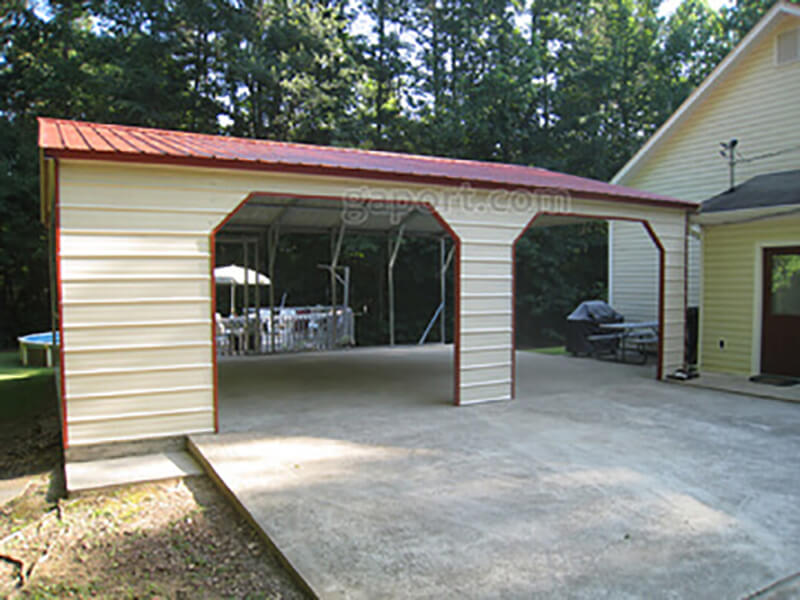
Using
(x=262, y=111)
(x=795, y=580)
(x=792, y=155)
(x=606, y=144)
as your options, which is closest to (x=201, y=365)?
(x=795, y=580)

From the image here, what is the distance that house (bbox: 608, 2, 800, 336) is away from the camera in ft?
29.3

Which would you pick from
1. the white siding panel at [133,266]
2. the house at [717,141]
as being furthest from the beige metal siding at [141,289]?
the house at [717,141]

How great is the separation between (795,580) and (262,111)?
17.2 meters

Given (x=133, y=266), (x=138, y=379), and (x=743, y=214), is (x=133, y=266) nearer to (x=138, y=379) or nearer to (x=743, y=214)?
(x=138, y=379)

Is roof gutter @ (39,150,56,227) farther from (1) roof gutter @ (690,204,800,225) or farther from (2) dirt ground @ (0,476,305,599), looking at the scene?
(1) roof gutter @ (690,204,800,225)

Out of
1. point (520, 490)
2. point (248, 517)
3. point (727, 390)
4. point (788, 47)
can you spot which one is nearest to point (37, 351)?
point (248, 517)

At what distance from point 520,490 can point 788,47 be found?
8951 millimetres

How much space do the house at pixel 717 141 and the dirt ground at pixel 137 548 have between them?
7.65 meters

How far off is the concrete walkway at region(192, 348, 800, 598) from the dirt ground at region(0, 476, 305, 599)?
7.0 inches

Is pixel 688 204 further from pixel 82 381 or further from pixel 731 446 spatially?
pixel 82 381

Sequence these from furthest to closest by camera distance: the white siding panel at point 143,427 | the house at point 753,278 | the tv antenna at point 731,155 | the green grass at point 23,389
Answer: the tv antenna at point 731,155 → the house at point 753,278 → the green grass at point 23,389 → the white siding panel at point 143,427

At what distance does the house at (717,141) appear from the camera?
892 cm

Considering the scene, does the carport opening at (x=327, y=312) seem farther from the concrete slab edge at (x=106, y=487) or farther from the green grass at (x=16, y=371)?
the green grass at (x=16, y=371)

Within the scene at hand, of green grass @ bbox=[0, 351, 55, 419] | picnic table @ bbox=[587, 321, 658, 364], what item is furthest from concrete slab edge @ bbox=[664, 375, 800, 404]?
green grass @ bbox=[0, 351, 55, 419]
